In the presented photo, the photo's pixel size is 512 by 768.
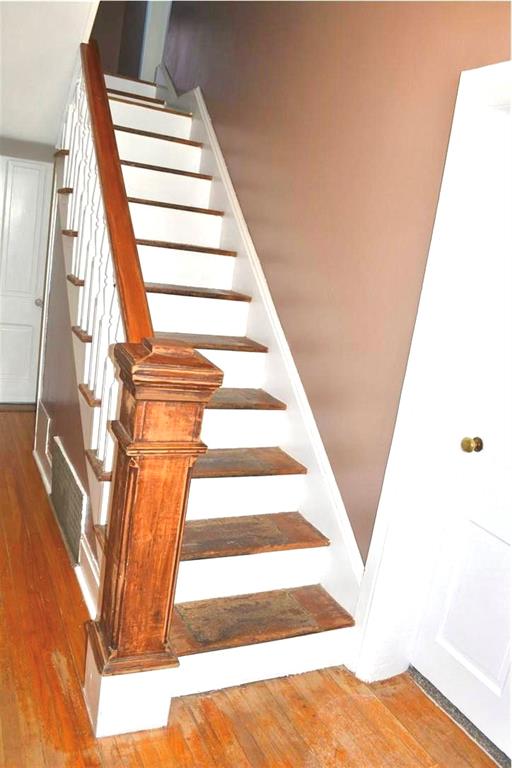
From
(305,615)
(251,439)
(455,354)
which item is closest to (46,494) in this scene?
(251,439)

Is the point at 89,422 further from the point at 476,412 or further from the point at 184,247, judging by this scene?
the point at 476,412

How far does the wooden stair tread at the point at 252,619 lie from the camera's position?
1941mm

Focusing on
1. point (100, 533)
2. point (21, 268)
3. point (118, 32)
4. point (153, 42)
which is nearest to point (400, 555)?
point (100, 533)

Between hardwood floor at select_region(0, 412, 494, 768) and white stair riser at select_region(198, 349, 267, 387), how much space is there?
3.71 ft

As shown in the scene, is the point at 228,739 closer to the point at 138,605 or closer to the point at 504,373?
the point at 138,605

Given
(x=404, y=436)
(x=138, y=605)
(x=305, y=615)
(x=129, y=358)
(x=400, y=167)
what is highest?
(x=400, y=167)

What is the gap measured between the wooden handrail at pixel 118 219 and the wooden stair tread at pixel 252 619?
0.98 metres

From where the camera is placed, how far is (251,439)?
8.61 feet

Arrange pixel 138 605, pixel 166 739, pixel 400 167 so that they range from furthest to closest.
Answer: pixel 400 167 < pixel 166 739 < pixel 138 605

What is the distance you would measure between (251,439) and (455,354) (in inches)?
40.1

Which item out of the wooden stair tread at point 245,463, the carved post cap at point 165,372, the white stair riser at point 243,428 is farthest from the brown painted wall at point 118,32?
the carved post cap at point 165,372

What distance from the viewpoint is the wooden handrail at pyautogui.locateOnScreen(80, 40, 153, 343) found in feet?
5.70

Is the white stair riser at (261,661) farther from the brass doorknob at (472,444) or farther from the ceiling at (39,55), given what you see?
the ceiling at (39,55)

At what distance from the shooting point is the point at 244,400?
260 centimetres
